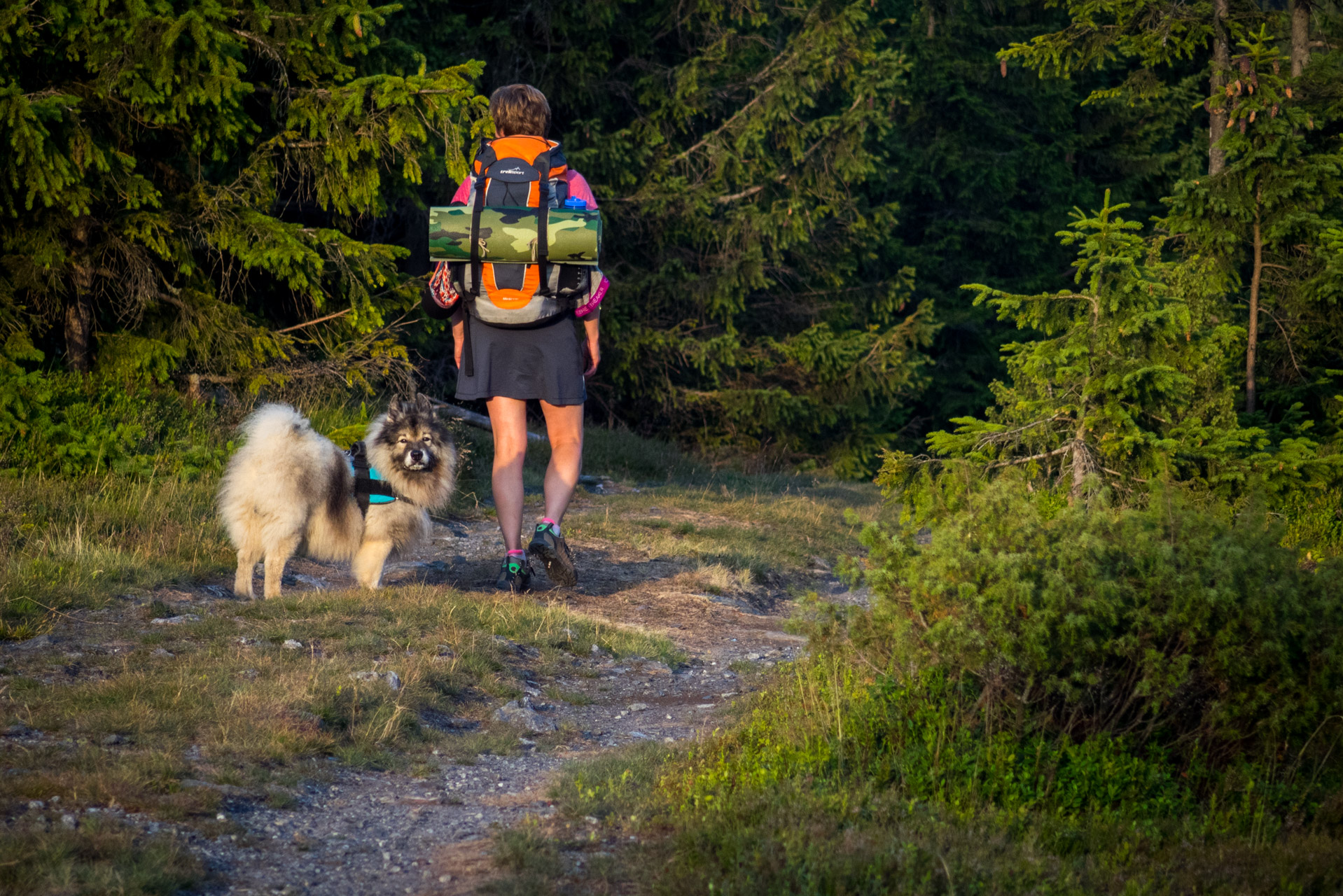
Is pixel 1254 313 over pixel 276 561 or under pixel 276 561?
over

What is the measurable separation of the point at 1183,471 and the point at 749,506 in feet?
16.8

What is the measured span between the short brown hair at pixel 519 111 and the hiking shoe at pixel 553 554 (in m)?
2.31

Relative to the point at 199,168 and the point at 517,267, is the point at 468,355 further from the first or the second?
the point at 199,168

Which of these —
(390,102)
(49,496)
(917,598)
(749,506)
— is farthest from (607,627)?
(749,506)

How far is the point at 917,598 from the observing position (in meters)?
4.20

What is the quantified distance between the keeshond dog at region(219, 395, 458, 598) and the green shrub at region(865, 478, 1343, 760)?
3.47 m

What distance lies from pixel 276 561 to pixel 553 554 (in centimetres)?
163

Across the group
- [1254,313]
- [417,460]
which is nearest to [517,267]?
[417,460]

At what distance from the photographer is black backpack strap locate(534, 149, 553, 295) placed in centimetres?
596

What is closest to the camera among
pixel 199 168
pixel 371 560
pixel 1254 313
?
pixel 371 560

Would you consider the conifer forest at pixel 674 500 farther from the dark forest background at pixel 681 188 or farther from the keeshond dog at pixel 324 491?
the keeshond dog at pixel 324 491

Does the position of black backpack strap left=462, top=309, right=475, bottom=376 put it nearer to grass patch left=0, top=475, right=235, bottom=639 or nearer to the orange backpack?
the orange backpack

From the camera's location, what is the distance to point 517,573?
6.73 m

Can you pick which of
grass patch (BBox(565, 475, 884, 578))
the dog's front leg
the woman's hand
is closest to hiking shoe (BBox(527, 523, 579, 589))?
the dog's front leg
